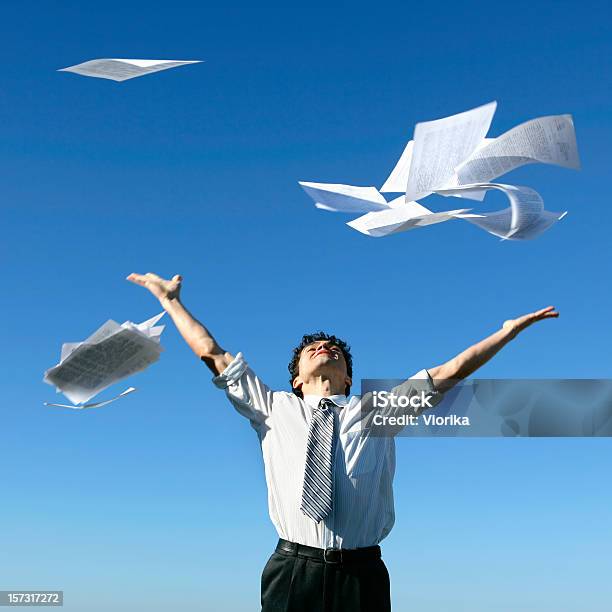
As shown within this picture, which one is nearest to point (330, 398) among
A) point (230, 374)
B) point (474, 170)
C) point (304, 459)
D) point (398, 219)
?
point (304, 459)

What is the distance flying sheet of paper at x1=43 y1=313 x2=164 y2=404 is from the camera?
15.8 feet

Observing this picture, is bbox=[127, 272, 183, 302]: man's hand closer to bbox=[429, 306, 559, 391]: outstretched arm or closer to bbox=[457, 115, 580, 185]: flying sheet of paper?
bbox=[429, 306, 559, 391]: outstretched arm

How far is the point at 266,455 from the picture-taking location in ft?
16.7

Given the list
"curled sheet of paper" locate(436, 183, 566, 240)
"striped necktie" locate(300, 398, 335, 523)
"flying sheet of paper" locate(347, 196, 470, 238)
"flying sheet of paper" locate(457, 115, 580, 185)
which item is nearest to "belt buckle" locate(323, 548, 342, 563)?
"striped necktie" locate(300, 398, 335, 523)

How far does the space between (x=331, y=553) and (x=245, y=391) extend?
1112mm

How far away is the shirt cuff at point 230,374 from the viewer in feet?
16.7

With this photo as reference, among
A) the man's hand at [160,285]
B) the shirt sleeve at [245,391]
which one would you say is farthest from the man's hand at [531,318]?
the man's hand at [160,285]

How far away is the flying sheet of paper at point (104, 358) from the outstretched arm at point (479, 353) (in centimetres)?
173

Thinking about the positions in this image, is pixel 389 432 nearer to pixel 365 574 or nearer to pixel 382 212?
pixel 365 574

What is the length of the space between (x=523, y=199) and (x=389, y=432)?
1.61m

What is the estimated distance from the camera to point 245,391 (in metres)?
5.15

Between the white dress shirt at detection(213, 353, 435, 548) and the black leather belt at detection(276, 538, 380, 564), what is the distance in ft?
0.09

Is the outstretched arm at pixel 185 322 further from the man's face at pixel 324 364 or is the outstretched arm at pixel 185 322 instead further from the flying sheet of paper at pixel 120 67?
→ the flying sheet of paper at pixel 120 67

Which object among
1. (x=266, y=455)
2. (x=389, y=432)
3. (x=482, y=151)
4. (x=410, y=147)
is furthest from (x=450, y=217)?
(x=266, y=455)
